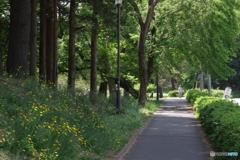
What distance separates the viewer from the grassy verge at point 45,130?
7.52m

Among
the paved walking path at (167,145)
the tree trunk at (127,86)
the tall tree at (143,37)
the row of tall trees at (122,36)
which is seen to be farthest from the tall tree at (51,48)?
the tree trunk at (127,86)

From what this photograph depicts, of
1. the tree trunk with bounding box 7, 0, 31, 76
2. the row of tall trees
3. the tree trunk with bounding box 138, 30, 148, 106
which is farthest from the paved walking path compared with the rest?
the tree trunk with bounding box 138, 30, 148, 106

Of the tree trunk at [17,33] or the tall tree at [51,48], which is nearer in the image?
the tree trunk at [17,33]

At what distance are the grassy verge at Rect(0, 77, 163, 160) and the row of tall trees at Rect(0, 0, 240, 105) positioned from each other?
12.1ft

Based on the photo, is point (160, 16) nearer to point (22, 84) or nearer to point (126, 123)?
point (126, 123)

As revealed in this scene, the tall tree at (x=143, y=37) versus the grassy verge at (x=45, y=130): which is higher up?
the tall tree at (x=143, y=37)

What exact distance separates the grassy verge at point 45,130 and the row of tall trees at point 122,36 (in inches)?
145

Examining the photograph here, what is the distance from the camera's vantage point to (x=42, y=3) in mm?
20000

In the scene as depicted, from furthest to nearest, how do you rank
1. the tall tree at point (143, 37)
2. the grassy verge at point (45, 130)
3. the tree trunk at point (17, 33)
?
the tall tree at point (143, 37) < the tree trunk at point (17, 33) < the grassy verge at point (45, 130)

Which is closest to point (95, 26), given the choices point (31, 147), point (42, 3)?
point (42, 3)

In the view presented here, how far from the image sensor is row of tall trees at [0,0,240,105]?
1842cm

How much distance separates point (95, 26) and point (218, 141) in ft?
44.1

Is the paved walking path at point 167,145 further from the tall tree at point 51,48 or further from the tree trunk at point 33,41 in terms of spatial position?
the tall tree at point 51,48

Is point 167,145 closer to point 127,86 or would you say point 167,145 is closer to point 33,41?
point 33,41
